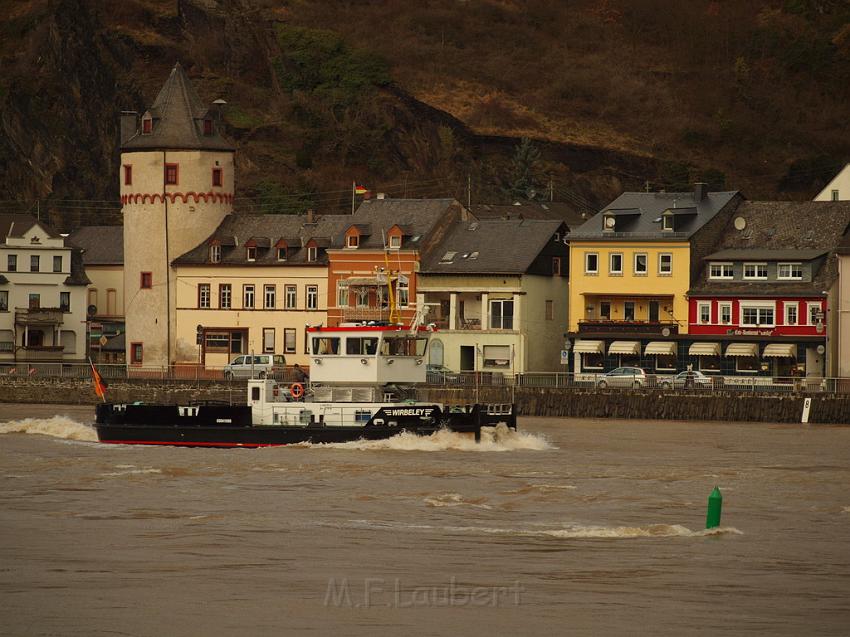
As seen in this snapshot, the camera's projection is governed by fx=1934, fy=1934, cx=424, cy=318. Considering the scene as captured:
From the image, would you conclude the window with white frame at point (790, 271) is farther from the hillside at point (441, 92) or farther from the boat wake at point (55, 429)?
the hillside at point (441, 92)

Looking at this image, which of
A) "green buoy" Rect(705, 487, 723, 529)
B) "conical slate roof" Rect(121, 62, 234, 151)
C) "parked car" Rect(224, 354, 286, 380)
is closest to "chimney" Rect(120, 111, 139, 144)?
"conical slate roof" Rect(121, 62, 234, 151)

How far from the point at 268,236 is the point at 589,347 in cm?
1909

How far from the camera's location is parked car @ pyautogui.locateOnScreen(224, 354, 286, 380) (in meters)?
91.9

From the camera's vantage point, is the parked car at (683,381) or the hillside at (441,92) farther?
the hillside at (441,92)

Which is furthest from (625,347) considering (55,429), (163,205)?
(55,429)

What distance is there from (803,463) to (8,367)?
168 ft

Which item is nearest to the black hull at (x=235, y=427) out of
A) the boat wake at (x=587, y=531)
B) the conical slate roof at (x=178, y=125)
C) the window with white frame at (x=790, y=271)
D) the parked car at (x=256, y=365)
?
the boat wake at (x=587, y=531)

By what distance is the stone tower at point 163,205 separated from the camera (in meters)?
101

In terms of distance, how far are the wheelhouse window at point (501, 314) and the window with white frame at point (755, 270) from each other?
1187 centimetres

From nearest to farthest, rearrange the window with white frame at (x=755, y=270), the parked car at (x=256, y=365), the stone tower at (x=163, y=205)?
the window with white frame at (x=755, y=270) → the parked car at (x=256, y=365) → the stone tower at (x=163, y=205)

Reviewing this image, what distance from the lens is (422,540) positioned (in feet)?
135

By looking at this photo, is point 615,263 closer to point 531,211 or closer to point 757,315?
point 757,315

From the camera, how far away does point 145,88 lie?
458ft

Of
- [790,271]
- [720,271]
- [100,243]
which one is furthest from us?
[100,243]
